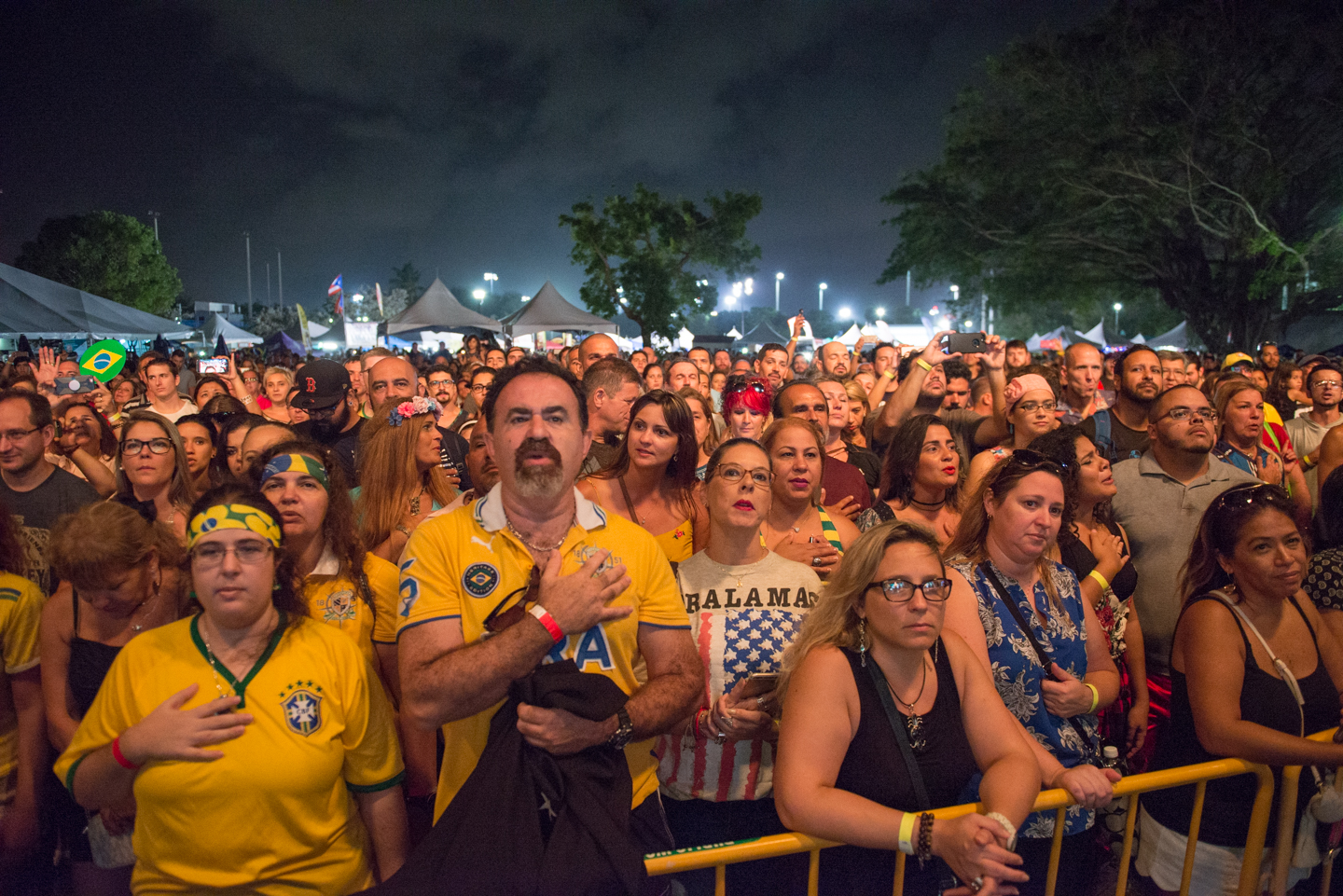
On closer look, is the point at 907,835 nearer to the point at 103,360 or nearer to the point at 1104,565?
the point at 1104,565

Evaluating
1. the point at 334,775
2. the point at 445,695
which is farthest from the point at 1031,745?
the point at 334,775

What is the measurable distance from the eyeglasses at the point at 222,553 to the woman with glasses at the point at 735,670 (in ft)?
4.89

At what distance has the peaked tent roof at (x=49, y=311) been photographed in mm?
13031

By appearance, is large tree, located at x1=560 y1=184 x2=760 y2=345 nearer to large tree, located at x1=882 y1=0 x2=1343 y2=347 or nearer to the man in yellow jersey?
large tree, located at x1=882 y1=0 x2=1343 y2=347

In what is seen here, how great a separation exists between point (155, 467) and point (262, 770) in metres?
2.45

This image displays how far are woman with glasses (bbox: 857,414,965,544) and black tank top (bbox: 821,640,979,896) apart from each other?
5.08 feet

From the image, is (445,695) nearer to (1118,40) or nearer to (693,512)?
(693,512)

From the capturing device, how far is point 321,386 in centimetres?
547

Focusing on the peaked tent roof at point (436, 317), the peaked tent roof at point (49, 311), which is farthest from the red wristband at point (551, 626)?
the peaked tent roof at point (436, 317)

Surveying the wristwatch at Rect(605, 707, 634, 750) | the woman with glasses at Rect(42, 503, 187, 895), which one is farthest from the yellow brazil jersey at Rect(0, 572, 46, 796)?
the wristwatch at Rect(605, 707, 634, 750)

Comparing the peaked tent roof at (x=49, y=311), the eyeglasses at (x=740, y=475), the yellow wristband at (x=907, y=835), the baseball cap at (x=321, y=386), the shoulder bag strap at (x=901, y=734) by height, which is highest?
the peaked tent roof at (x=49, y=311)

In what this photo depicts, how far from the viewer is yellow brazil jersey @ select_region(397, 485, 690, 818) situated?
2.17 m

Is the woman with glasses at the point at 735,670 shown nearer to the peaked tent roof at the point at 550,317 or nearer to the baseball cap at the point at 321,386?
the baseball cap at the point at 321,386

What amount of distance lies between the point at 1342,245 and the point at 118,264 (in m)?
55.6
